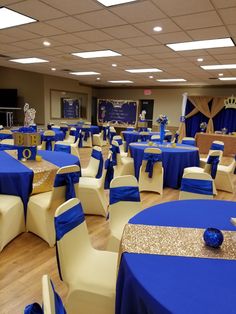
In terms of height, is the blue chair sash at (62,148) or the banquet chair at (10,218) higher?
the blue chair sash at (62,148)

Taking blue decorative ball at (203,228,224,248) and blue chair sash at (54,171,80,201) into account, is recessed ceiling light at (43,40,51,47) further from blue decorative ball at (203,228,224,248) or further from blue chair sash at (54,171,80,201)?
blue decorative ball at (203,228,224,248)

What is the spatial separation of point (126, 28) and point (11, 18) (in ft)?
5.90

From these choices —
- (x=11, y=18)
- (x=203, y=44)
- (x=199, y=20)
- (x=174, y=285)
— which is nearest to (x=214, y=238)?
(x=174, y=285)

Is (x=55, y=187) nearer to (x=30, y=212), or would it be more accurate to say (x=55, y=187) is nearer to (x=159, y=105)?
(x=30, y=212)

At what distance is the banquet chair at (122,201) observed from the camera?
2264 millimetres

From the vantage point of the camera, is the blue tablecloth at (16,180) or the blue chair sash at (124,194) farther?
the blue tablecloth at (16,180)

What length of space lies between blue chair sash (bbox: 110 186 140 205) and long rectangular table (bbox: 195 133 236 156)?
753 centimetres

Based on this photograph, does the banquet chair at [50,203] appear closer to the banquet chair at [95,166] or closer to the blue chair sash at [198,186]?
the blue chair sash at [198,186]

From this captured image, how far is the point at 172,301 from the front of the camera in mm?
963

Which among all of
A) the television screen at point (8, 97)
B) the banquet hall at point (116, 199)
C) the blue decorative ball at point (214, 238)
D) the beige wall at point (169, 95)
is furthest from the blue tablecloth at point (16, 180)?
the beige wall at point (169, 95)

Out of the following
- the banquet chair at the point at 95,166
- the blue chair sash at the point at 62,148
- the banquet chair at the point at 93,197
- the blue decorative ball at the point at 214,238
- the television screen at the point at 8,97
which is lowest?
the banquet chair at the point at 93,197

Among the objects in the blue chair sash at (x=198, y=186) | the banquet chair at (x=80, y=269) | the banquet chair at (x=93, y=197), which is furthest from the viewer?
the banquet chair at (x=93, y=197)

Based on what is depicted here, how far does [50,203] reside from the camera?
2.63m

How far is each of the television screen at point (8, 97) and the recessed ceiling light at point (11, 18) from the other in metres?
7.45
